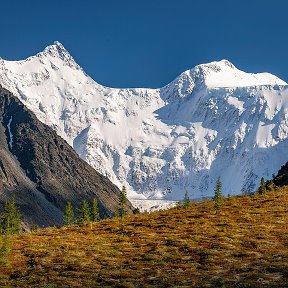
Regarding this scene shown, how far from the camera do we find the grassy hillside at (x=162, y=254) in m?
32.4

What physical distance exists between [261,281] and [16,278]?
553 inches

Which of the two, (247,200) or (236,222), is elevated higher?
(247,200)

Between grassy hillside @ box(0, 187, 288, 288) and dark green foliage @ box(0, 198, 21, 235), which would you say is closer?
grassy hillside @ box(0, 187, 288, 288)

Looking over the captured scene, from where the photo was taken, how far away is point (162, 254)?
38938 mm

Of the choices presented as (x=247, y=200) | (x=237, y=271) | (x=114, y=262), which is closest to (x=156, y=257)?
(x=114, y=262)

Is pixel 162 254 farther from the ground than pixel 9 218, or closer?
closer

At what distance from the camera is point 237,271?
1312 inches

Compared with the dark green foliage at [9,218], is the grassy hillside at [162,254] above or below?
below

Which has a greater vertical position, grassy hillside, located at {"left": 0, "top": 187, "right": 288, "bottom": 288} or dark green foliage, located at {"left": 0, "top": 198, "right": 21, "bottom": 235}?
dark green foliage, located at {"left": 0, "top": 198, "right": 21, "bottom": 235}

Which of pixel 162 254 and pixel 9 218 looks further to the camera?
pixel 9 218

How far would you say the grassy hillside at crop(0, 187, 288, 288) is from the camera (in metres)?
32.4

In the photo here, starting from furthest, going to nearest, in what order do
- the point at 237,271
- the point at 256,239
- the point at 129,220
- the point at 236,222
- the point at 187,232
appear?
1. the point at 129,220
2. the point at 236,222
3. the point at 187,232
4. the point at 256,239
5. the point at 237,271

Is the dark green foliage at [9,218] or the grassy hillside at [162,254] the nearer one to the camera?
the grassy hillside at [162,254]

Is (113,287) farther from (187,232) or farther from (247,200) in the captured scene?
(247,200)
